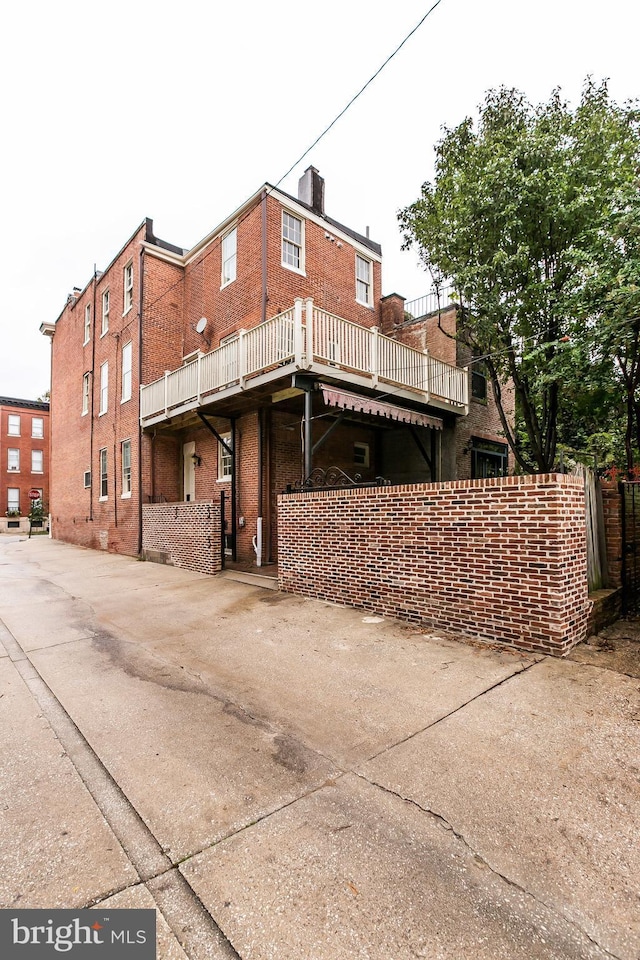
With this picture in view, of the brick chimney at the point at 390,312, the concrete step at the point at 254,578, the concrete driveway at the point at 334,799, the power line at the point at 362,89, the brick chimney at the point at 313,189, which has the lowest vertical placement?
the concrete step at the point at 254,578

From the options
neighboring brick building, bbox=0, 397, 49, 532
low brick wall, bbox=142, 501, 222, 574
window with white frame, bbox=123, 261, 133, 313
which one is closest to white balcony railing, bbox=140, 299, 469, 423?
low brick wall, bbox=142, 501, 222, 574

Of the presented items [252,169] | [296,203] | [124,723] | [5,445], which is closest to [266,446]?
[252,169]

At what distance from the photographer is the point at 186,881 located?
5.85ft

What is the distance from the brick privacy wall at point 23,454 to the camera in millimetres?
38000

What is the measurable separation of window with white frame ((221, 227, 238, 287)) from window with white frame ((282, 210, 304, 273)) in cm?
147

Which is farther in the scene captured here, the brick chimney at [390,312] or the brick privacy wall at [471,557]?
the brick chimney at [390,312]

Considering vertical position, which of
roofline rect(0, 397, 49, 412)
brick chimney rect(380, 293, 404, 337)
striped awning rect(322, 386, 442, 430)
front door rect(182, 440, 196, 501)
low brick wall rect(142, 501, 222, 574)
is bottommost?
low brick wall rect(142, 501, 222, 574)

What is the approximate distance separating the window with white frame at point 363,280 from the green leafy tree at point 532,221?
3580mm

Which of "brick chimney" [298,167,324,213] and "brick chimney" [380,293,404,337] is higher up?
"brick chimney" [298,167,324,213]

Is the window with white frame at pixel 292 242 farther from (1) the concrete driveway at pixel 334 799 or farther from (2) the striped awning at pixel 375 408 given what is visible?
(1) the concrete driveway at pixel 334 799

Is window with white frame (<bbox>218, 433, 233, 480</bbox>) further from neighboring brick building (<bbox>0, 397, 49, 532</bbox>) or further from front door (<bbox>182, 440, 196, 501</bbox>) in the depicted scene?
neighboring brick building (<bbox>0, 397, 49, 532</bbox>)

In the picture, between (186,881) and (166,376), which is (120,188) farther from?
(186,881)

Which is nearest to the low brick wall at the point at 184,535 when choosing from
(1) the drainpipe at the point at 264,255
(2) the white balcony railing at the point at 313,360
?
(2) the white balcony railing at the point at 313,360

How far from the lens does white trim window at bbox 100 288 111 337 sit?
56.6 ft
